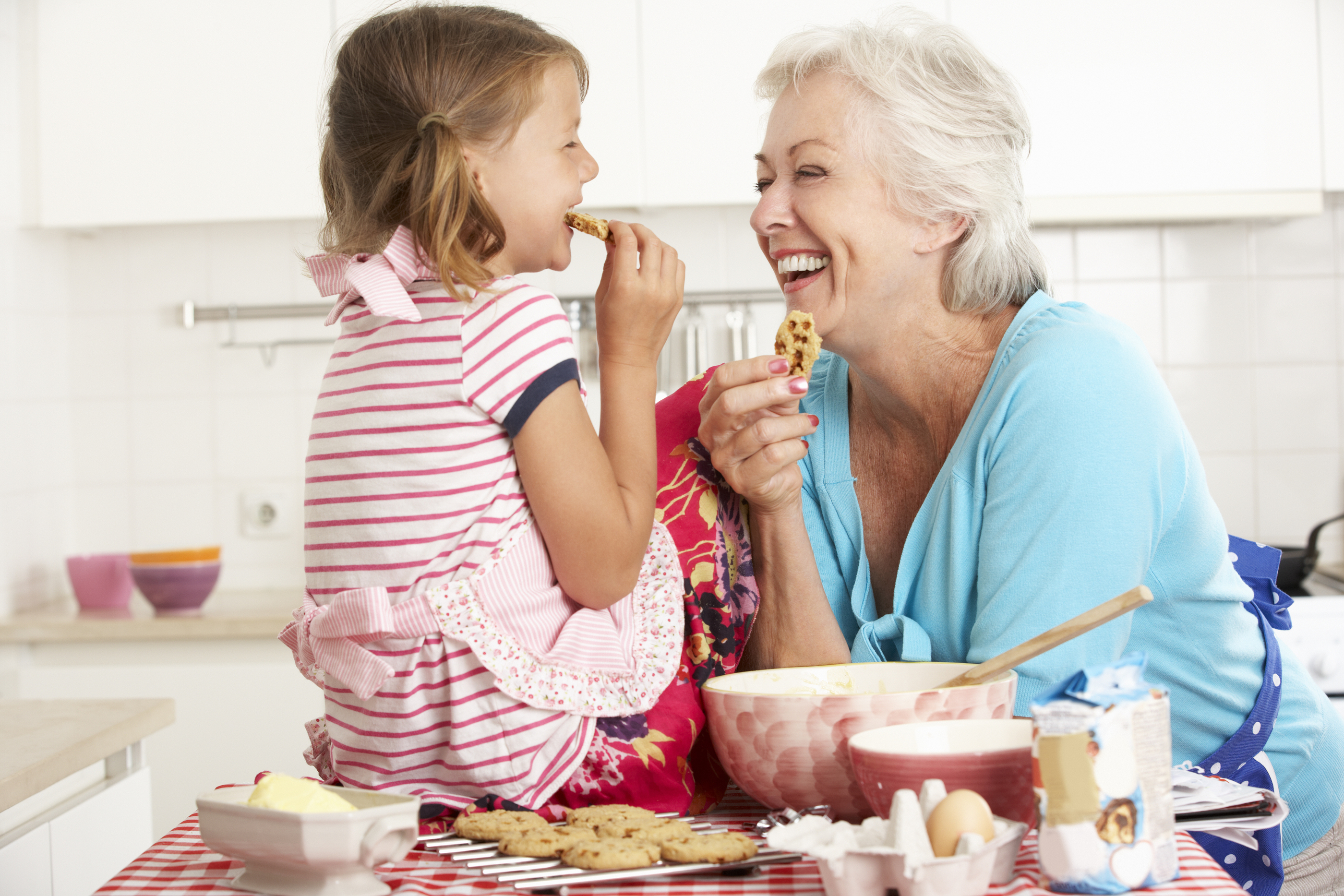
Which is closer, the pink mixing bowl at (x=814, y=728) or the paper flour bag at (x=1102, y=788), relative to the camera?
the paper flour bag at (x=1102, y=788)

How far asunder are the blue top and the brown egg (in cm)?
36

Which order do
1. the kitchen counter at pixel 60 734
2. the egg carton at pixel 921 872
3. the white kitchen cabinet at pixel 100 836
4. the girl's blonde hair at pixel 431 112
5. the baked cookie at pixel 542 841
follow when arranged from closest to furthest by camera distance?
the egg carton at pixel 921 872
the baked cookie at pixel 542 841
the girl's blonde hair at pixel 431 112
the kitchen counter at pixel 60 734
the white kitchen cabinet at pixel 100 836

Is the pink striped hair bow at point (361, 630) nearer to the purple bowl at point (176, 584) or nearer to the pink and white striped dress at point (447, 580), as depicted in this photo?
the pink and white striped dress at point (447, 580)

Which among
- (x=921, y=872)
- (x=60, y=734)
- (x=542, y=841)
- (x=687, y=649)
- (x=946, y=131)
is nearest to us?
(x=921, y=872)

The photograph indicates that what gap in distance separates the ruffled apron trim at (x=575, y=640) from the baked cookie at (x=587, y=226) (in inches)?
12.0

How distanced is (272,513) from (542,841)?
232cm

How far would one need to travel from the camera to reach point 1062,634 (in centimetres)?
72

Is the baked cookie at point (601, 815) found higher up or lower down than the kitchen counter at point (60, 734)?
higher up

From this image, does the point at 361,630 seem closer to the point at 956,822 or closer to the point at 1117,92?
the point at 956,822

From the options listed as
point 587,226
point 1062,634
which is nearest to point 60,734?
point 587,226

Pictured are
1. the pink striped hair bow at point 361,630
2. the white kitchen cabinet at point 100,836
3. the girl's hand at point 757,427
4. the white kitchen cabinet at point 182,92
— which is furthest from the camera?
the white kitchen cabinet at point 182,92

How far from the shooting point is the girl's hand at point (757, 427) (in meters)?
1.09

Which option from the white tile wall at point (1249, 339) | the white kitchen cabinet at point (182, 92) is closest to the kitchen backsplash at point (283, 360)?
the white tile wall at point (1249, 339)

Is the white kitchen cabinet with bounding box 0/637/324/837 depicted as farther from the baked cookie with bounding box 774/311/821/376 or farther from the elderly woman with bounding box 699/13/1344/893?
the baked cookie with bounding box 774/311/821/376
